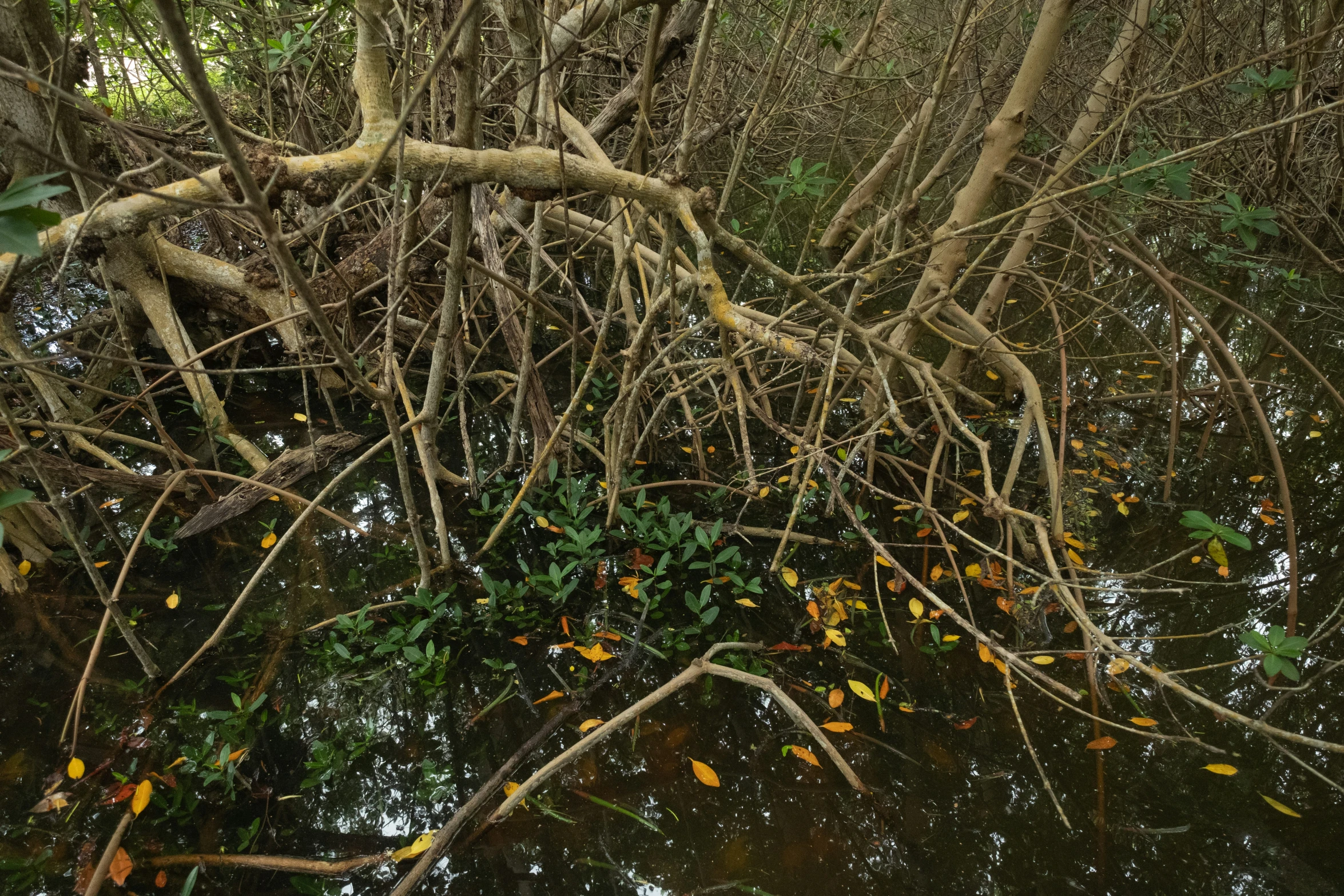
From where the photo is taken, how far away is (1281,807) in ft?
6.52

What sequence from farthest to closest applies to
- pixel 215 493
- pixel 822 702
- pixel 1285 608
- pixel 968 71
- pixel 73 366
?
pixel 968 71 < pixel 73 366 < pixel 215 493 < pixel 1285 608 < pixel 822 702

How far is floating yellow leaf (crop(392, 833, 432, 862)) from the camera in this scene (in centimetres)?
179

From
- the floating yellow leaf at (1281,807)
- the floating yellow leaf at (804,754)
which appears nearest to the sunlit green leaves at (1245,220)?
the floating yellow leaf at (1281,807)

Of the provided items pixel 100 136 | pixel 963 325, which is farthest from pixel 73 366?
pixel 963 325

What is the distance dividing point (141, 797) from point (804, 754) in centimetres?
170

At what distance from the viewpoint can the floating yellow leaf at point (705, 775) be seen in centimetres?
202

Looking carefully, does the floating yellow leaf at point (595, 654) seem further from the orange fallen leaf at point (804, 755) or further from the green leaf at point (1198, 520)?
the green leaf at point (1198, 520)

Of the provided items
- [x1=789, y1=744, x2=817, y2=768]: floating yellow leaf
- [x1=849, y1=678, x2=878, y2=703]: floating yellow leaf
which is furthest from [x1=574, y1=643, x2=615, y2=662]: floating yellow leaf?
[x1=849, y1=678, x2=878, y2=703]: floating yellow leaf

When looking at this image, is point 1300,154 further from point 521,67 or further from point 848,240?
point 521,67

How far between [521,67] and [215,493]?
2.00 metres

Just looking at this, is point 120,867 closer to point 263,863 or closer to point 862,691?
point 263,863

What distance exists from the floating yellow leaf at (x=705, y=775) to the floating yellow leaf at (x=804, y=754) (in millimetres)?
230

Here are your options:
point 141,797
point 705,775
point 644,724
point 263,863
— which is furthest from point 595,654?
point 141,797

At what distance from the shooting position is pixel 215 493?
294 cm
